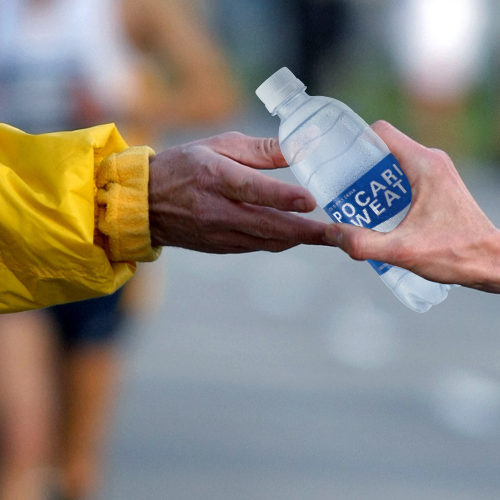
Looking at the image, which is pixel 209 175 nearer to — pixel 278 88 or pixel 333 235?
pixel 278 88

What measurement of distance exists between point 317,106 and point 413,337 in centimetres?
532

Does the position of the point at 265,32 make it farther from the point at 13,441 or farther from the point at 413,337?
the point at 13,441

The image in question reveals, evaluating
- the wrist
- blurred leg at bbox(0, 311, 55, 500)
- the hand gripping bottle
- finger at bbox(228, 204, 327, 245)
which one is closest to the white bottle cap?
the hand gripping bottle

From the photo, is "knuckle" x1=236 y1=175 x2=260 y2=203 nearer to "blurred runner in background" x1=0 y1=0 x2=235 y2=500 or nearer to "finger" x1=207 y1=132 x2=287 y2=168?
"finger" x1=207 y1=132 x2=287 y2=168

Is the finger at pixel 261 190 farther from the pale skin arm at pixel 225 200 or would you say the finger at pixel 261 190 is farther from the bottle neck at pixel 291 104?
the bottle neck at pixel 291 104

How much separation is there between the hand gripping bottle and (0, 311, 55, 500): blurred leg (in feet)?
5.12

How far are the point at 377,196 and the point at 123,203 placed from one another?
586mm

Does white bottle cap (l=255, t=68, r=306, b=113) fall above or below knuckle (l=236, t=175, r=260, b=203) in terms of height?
above

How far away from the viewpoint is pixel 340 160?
111 inches

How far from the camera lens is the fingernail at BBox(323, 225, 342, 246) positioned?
2609mm

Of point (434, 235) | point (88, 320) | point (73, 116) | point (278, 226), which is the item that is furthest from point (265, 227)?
point (88, 320)

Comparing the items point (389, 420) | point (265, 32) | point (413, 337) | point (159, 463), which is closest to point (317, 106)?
point (159, 463)

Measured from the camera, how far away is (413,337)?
26.5 ft

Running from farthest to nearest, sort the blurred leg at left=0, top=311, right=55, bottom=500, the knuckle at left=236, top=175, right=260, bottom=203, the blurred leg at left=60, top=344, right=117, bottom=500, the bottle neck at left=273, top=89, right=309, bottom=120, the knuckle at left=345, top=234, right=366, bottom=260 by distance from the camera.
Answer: the blurred leg at left=60, top=344, right=117, bottom=500 < the blurred leg at left=0, top=311, right=55, bottom=500 < the bottle neck at left=273, top=89, right=309, bottom=120 < the knuckle at left=236, top=175, right=260, bottom=203 < the knuckle at left=345, top=234, right=366, bottom=260
